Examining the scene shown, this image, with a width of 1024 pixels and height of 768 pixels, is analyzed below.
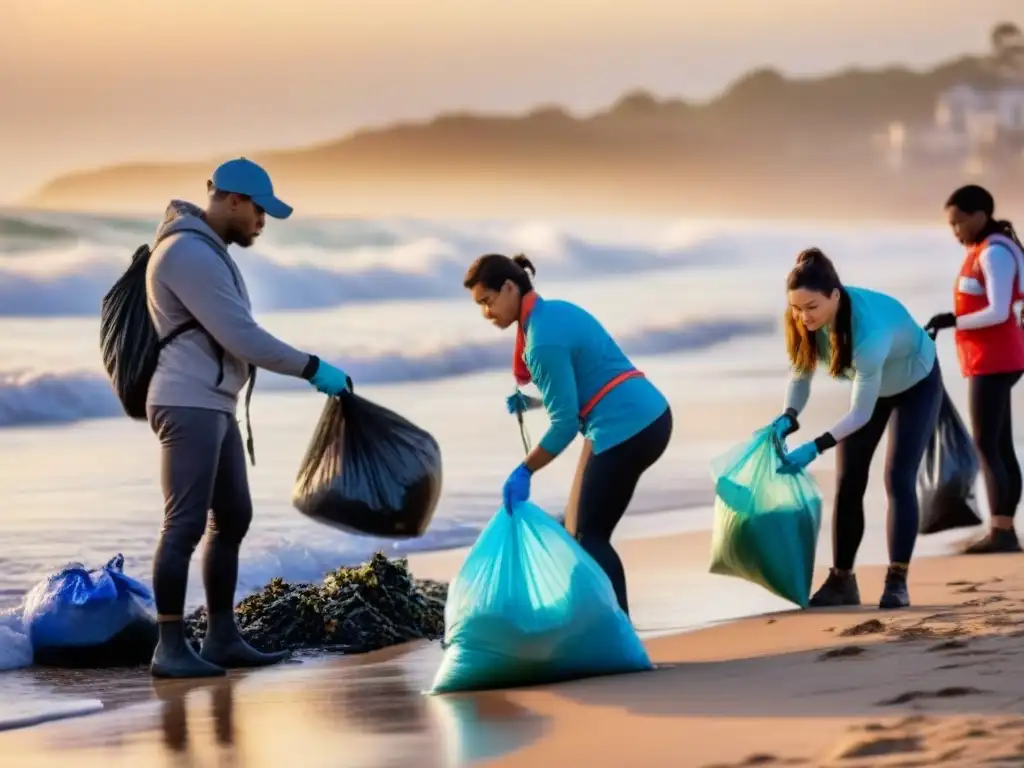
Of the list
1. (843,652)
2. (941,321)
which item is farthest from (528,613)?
(941,321)

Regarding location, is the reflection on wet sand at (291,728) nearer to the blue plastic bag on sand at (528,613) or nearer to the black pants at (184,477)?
the blue plastic bag on sand at (528,613)

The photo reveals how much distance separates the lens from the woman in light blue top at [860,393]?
584 centimetres

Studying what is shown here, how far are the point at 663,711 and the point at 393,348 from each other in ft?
52.0

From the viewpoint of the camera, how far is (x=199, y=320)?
18.2 ft

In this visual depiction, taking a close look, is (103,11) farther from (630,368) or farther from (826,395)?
(630,368)

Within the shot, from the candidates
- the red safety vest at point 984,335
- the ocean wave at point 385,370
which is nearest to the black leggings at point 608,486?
the red safety vest at point 984,335

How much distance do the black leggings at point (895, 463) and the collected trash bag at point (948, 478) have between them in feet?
3.95

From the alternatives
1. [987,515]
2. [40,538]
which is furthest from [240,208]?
[987,515]

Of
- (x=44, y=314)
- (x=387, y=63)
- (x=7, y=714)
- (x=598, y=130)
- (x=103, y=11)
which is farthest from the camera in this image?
(x=598, y=130)

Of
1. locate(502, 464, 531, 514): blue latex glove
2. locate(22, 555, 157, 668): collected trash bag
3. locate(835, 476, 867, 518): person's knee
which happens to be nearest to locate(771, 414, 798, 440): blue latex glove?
locate(835, 476, 867, 518): person's knee

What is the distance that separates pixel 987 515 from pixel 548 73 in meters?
42.3

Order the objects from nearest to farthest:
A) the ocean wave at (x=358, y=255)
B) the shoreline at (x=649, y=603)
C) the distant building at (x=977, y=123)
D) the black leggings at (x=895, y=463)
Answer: the shoreline at (x=649, y=603)
the black leggings at (x=895, y=463)
the ocean wave at (x=358, y=255)
the distant building at (x=977, y=123)

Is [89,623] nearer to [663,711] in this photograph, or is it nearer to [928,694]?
[663,711]

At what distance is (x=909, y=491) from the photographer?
20.5 feet
